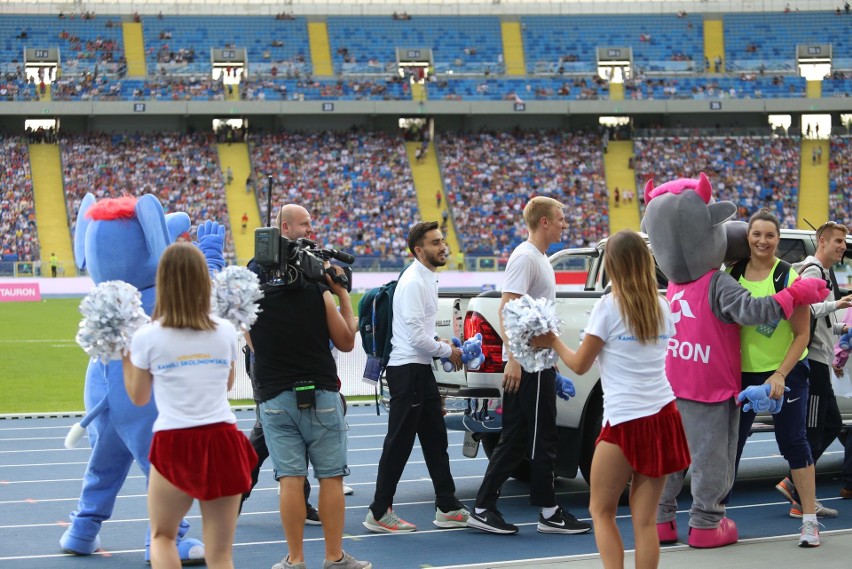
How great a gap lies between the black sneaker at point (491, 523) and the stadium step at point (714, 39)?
47296 millimetres

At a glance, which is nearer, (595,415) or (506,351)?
(506,351)

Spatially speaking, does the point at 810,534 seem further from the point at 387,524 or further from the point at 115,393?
the point at 115,393

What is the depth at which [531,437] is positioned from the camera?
7.16 m

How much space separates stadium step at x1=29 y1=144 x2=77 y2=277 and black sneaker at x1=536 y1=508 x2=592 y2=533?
3311 cm

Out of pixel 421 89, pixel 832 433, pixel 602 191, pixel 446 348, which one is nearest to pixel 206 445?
pixel 446 348

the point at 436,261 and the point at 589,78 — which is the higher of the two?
the point at 589,78

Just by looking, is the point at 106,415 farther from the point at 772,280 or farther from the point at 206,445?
the point at 772,280

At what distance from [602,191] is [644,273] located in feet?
137

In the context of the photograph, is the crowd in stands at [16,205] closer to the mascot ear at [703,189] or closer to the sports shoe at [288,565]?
the sports shoe at [288,565]

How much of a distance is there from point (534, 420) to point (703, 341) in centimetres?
118

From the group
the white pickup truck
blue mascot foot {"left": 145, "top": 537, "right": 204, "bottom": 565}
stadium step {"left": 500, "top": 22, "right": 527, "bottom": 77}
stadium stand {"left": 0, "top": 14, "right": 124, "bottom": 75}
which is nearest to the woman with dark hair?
the white pickup truck

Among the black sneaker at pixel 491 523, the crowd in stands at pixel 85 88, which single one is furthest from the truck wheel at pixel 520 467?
the crowd in stands at pixel 85 88

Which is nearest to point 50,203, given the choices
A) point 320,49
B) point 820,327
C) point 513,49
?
point 320,49

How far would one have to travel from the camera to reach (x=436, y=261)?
7273 mm
